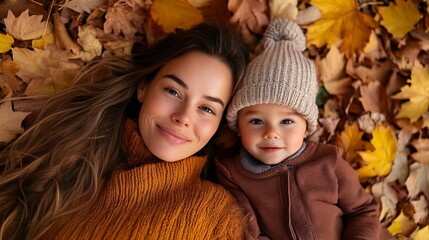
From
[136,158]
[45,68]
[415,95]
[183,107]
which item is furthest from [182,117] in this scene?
[415,95]

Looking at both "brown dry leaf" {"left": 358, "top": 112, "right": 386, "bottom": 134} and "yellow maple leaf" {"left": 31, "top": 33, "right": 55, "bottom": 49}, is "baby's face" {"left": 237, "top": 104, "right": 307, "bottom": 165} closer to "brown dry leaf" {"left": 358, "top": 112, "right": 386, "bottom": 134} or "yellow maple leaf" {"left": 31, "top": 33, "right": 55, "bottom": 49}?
"brown dry leaf" {"left": 358, "top": 112, "right": 386, "bottom": 134}

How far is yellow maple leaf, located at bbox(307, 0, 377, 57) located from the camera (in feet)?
7.93

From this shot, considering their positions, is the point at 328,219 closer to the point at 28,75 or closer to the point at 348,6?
the point at 348,6

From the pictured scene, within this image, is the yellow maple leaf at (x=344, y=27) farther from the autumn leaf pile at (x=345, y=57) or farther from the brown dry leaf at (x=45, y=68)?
the brown dry leaf at (x=45, y=68)

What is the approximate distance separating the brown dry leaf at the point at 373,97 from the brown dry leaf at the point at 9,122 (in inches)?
69.7

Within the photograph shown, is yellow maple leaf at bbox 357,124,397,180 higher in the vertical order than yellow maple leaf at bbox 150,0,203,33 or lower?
lower

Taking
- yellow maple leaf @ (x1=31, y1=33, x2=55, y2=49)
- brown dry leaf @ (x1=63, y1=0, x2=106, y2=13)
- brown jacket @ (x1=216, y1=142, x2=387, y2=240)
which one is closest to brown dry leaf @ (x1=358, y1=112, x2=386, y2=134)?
brown jacket @ (x1=216, y1=142, x2=387, y2=240)

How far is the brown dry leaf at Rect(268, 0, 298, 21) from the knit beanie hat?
12cm

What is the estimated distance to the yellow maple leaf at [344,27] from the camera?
242 centimetres

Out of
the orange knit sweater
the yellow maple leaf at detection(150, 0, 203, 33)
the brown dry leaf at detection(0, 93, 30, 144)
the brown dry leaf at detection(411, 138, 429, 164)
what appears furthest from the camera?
the brown dry leaf at detection(411, 138, 429, 164)

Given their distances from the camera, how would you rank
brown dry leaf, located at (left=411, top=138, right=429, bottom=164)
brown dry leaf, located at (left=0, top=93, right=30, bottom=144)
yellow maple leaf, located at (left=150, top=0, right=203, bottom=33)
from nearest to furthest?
brown dry leaf, located at (left=0, top=93, right=30, bottom=144) < yellow maple leaf, located at (left=150, top=0, right=203, bottom=33) < brown dry leaf, located at (left=411, top=138, right=429, bottom=164)

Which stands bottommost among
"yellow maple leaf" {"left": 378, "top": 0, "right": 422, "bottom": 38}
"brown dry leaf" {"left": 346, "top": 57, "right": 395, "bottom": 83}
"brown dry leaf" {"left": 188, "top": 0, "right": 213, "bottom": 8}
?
"brown dry leaf" {"left": 346, "top": 57, "right": 395, "bottom": 83}

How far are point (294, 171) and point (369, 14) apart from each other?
3.44 ft

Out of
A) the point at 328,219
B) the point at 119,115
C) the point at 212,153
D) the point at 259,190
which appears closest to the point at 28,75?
the point at 119,115
